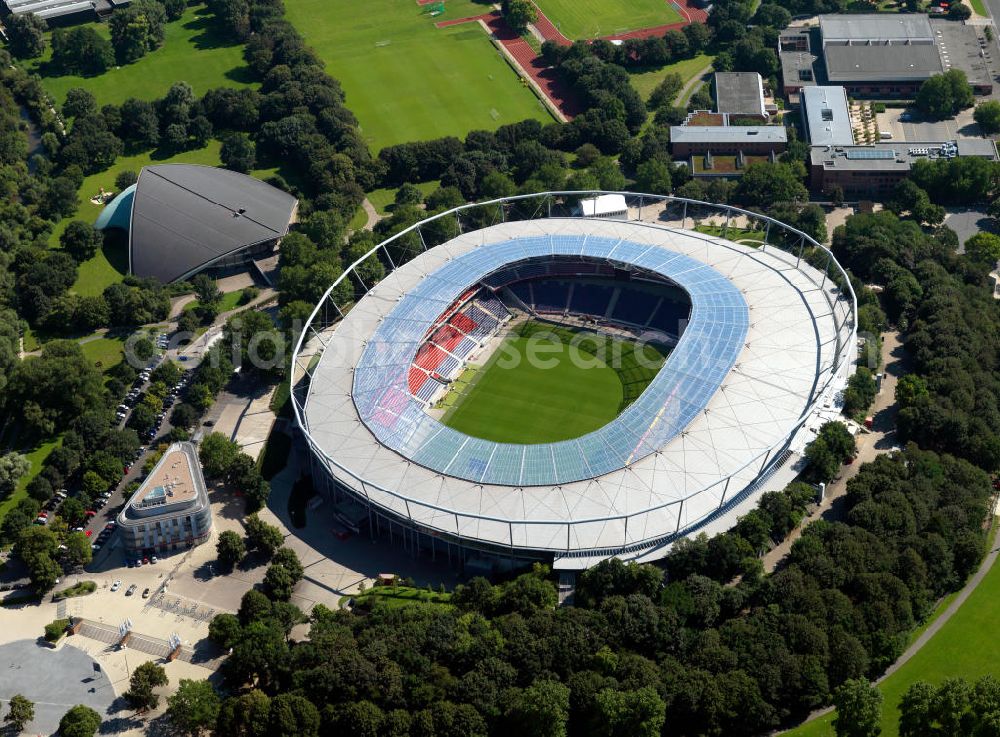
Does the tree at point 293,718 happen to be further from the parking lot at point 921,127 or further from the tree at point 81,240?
the parking lot at point 921,127

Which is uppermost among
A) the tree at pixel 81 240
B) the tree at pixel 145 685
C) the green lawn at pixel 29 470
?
the tree at pixel 81 240

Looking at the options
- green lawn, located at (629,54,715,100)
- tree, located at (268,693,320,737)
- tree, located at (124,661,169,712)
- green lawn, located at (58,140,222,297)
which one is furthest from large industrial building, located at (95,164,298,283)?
tree, located at (268,693,320,737)

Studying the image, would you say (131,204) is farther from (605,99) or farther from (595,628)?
(595,628)

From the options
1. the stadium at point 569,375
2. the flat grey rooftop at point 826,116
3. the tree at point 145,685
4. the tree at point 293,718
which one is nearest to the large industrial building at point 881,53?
the flat grey rooftop at point 826,116

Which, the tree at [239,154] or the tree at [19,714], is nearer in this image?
the tree at [19,714]

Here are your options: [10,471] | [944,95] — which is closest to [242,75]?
[10,471]

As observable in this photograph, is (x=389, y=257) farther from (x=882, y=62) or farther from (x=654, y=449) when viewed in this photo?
(x=882, y=62)

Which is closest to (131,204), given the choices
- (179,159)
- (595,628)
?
(179,159)
